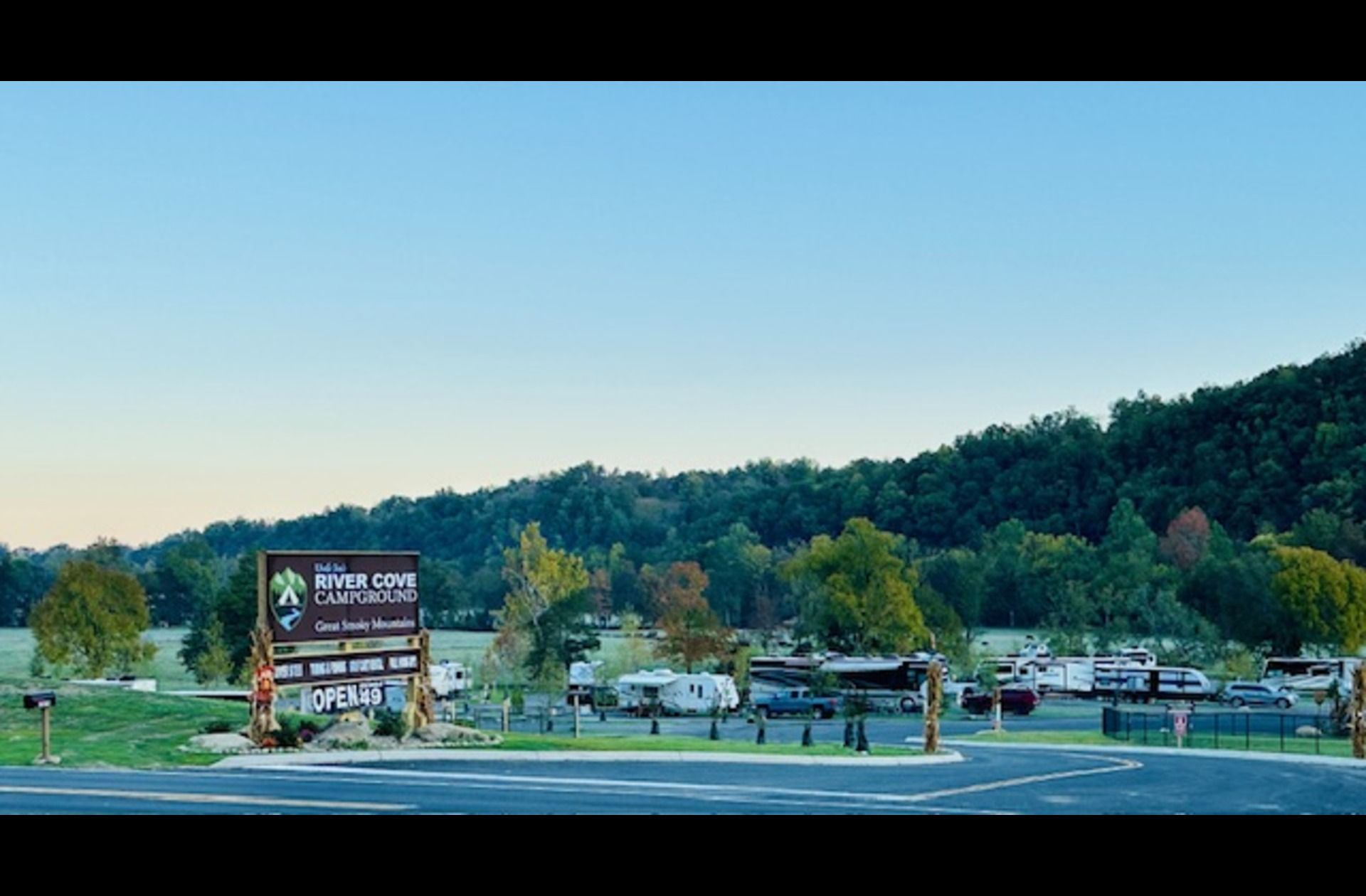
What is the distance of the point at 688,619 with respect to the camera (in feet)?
95.8

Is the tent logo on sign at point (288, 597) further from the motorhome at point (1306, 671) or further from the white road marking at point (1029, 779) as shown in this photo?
the motorhome at point (1306, 671)

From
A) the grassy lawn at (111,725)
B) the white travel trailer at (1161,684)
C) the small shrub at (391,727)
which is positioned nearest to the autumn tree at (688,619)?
the white travel trailer at (1161,684)

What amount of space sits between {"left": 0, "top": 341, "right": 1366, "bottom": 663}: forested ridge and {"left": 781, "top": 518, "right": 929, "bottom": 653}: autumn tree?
23.0 inches

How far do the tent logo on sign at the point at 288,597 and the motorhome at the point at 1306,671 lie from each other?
20.2 meters

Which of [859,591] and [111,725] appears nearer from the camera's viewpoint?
[111,725]

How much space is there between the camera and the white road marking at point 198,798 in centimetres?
1220

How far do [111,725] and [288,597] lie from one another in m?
4.67

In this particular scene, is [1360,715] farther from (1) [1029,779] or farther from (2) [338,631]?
(2) [338,631]

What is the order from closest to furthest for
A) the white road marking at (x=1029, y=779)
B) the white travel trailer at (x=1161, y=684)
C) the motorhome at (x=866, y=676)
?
the white road marking at (x=1029, y=779) < the motorhome at (x=866, y=676) < the white travel trailer at (x=1161, y=684)

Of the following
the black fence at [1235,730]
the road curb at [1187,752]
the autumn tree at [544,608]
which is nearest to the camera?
the road curb at [1187,752]

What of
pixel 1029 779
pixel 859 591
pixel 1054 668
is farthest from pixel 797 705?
pixel 1029 779

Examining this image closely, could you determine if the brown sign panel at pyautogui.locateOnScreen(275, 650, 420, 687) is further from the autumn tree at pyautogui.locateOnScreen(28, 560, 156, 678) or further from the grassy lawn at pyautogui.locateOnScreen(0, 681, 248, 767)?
the autumn tree at pyautogui.locateOnScreen(28, 560, 156, 678)
